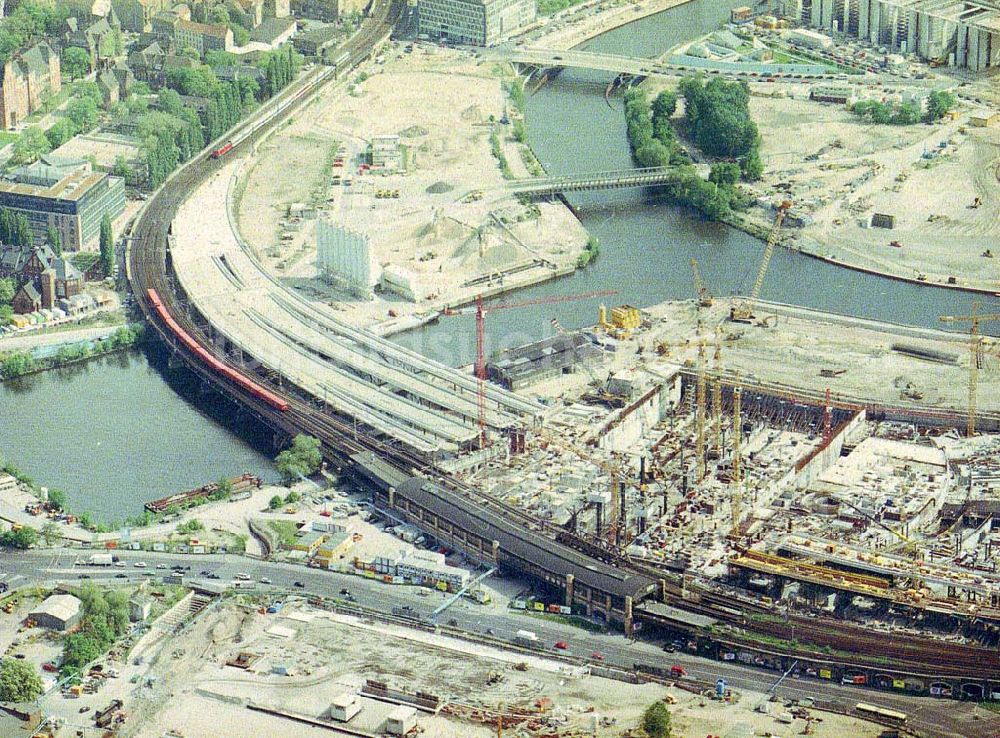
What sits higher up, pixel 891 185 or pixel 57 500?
pixel 891 185

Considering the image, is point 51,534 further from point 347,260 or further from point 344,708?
point 347,260

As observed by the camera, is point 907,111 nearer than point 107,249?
No

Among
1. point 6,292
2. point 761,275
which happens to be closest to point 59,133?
point 6,292

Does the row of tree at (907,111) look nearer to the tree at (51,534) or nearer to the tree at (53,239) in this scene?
the tree at (53,239)

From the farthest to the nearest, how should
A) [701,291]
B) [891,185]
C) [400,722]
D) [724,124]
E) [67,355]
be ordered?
[724,124], [891,185], [701,291], [67,355], [400,722]

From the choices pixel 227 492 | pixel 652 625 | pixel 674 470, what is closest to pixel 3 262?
pixel 227 492

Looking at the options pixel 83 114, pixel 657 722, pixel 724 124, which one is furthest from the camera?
pixel 83 114
